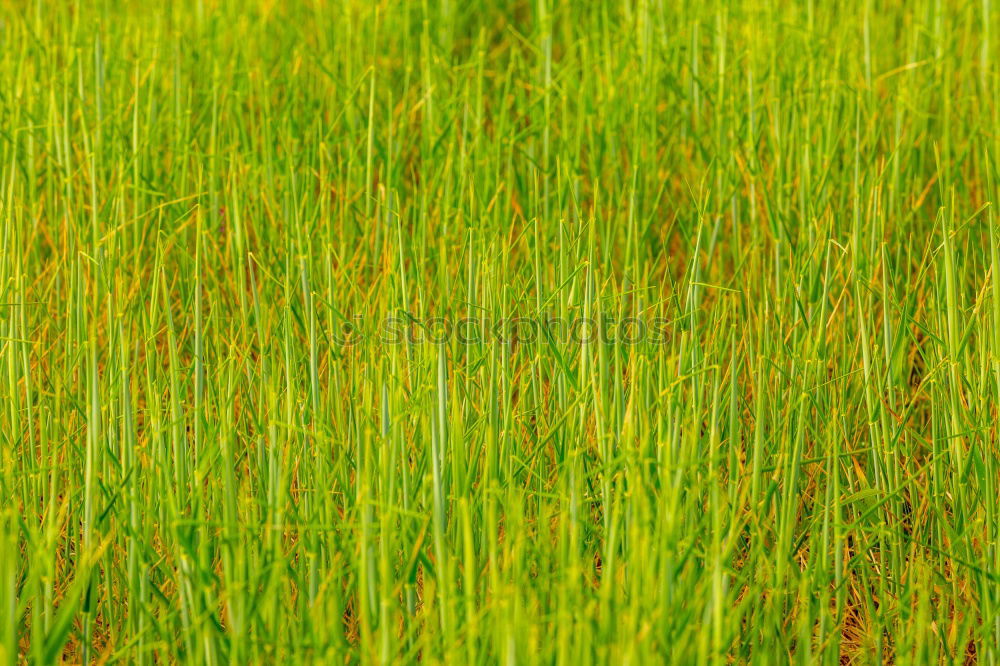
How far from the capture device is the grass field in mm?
1266

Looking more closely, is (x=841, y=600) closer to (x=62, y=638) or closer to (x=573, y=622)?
(x=573, y=622)

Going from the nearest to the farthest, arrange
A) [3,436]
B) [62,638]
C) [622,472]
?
[62,638] < [622,472] < [3,436]

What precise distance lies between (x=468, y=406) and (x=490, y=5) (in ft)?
5.58

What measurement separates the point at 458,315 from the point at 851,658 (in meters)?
0.80

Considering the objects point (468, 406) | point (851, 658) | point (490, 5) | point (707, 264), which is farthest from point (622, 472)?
point (490, 5)

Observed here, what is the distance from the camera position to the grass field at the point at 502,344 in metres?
1.27

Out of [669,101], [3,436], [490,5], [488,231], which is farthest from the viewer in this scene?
[490,5]

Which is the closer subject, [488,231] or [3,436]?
[3,436]

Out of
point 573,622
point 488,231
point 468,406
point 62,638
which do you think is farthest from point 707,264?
point 62,638

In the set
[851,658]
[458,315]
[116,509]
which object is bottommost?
[851,658]

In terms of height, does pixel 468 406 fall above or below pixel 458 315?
below

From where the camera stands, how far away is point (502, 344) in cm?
141

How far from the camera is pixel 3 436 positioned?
157cm

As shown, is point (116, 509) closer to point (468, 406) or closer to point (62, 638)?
point (62, 638)
